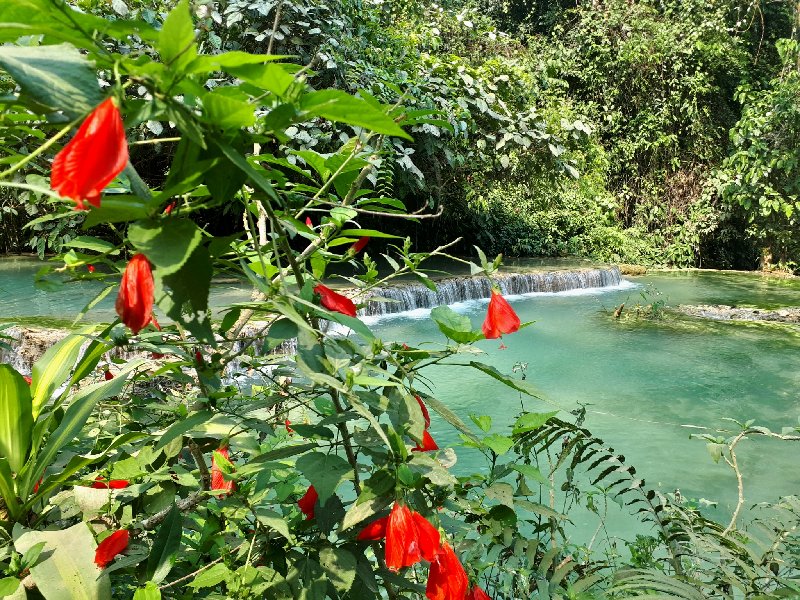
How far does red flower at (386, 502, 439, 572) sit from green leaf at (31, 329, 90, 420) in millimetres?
642

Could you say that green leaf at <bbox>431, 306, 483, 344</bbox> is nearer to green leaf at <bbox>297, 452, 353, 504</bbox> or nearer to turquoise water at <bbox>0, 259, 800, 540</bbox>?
green leaf at <bbox>297, 452, 353, 504</bbox>

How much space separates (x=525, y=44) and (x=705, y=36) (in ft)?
11.2

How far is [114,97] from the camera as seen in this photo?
428 millimetres

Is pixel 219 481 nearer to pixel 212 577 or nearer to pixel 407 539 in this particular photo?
pixel 212 577

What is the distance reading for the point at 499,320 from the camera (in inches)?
37.0

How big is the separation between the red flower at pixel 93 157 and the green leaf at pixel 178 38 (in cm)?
5

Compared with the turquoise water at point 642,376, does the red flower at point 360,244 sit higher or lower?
higher

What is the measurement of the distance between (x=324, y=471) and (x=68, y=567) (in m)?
0.35

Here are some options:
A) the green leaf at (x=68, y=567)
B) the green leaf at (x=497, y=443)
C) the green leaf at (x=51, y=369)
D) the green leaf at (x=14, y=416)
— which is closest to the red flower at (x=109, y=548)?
the green leaf at (x=68, y=567)

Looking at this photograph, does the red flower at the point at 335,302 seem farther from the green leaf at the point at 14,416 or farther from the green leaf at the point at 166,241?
the green leaf at the point at 14,416

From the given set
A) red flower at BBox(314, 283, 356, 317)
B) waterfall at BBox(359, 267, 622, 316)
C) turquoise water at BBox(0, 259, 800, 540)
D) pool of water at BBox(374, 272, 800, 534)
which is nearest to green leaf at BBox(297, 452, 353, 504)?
red flower at BBox(314, 283, 356, 317)

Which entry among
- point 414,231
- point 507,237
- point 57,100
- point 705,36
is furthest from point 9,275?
point 705,36

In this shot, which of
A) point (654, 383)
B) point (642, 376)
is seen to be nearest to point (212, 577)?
point (654, 383)

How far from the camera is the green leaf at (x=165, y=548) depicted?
2.61 feet
